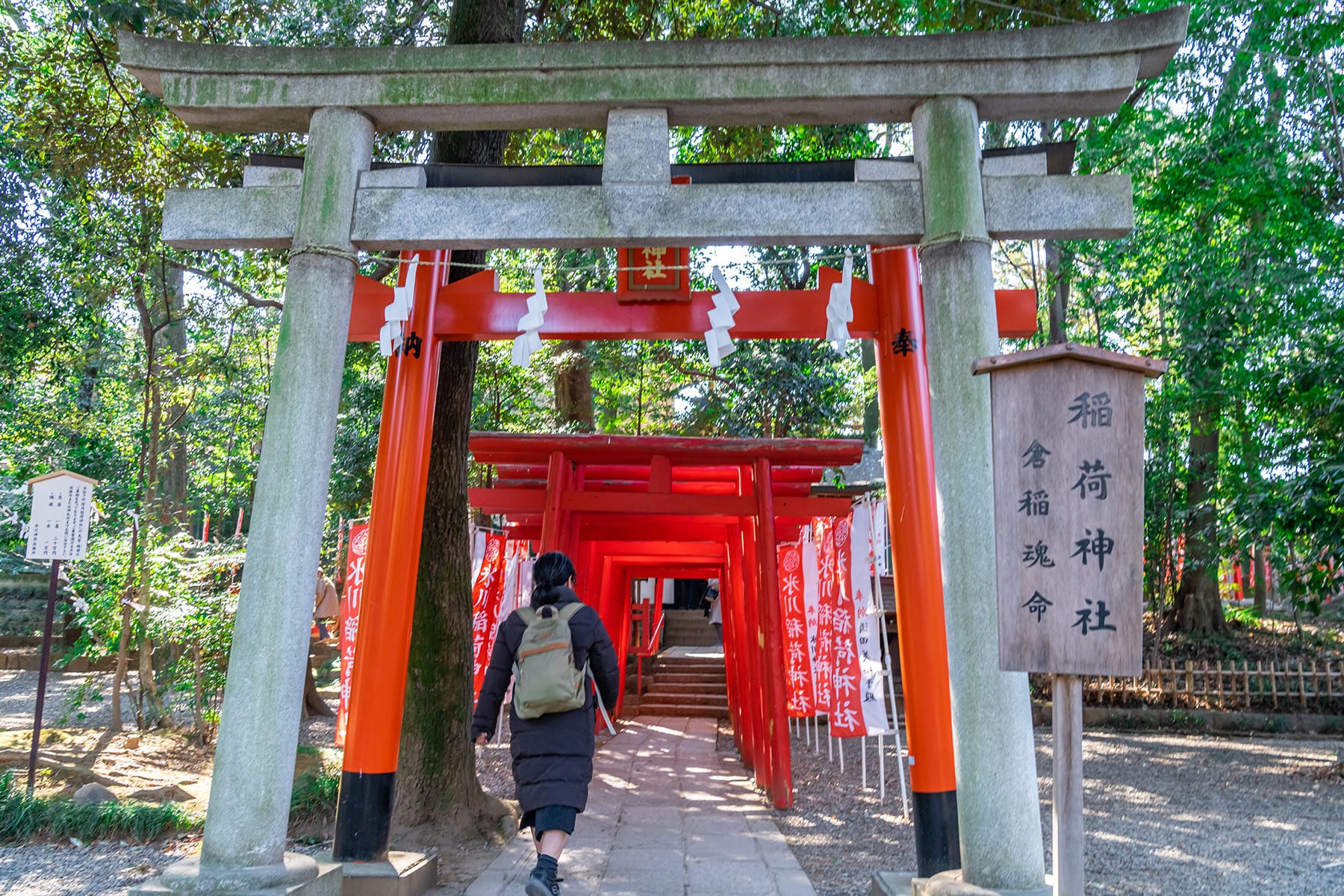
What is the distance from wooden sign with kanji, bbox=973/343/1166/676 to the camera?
3.01 m

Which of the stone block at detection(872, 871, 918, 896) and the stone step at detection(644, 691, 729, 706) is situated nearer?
the stone block at detection(872, 871, 918, 896)

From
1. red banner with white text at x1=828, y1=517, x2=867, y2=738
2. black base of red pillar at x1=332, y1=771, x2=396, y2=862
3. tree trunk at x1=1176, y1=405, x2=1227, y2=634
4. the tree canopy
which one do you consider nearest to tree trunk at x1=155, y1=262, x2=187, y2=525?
the tree canopy

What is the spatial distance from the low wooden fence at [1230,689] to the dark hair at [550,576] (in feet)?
39.6

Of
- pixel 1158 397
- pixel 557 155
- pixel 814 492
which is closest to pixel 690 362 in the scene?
pixel 814 492

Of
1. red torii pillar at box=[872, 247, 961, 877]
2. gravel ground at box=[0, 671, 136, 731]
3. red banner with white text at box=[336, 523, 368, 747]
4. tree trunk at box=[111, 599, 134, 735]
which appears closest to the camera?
red torii pillar at box=[872, 247, 961, 877]

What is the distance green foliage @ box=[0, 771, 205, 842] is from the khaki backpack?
12.1ft

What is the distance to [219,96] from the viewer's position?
175 inches

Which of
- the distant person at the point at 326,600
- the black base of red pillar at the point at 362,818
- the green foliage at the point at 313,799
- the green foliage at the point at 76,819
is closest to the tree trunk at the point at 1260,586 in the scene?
the distant person at the point at 326,600

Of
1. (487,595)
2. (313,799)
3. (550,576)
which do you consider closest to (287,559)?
(550,576)

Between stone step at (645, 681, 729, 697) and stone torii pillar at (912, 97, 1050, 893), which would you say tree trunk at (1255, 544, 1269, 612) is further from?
stone torii pillar at (912, 97, 1050, 893)

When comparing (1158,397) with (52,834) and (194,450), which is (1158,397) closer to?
(52,834)

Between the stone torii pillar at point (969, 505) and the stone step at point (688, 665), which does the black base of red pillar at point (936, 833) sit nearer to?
the stone torii pillar at point (969, 505)

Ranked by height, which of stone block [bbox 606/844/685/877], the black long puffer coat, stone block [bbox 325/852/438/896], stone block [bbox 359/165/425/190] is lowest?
stone block [bbox 606/844/685/877]

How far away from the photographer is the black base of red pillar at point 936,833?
4324mm
